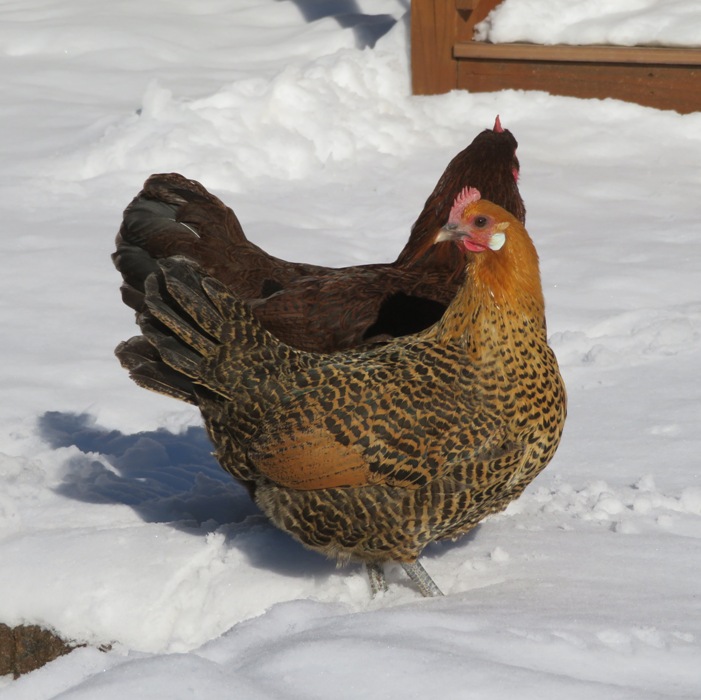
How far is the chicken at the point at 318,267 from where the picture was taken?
13.2ft

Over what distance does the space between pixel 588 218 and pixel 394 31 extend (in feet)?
9.12

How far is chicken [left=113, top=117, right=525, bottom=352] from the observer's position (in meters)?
4.02

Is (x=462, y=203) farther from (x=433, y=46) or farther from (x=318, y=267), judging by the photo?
(x=433, y=46)

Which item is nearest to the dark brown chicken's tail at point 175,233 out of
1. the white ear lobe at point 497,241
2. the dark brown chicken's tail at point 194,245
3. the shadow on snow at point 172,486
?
the dark brown chicken's tail at point 194,245

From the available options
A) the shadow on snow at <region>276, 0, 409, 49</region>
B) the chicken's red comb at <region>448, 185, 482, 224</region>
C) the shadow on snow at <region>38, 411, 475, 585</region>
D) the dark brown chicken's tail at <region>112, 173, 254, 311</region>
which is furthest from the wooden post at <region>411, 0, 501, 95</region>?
the chicken's red comb at <region>448, 185, 482, 224</region>

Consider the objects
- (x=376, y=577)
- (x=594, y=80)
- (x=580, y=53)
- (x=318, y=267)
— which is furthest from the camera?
(x=594, y=80)

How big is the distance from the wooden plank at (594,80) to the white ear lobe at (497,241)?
17.6 feet

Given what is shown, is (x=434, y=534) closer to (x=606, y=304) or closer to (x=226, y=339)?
(x=226, y=339)

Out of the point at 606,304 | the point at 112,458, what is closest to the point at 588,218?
the point at 606,304

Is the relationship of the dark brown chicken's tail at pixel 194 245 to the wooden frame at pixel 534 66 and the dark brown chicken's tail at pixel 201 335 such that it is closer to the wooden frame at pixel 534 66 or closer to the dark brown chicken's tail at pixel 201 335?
the dark brown chicken's tail at pixel 201 335

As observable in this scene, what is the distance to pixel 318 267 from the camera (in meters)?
4.42

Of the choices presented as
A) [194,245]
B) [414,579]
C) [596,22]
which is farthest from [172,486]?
[596,22]

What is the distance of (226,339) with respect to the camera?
11.8ft

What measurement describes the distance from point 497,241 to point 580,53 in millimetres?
5327
